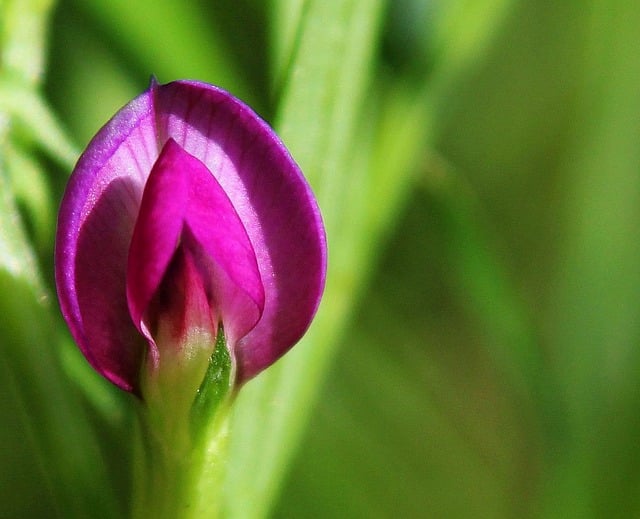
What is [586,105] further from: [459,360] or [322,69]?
[322,69]

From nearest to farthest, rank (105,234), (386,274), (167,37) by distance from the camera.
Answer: (105,234)
(167,37)
(386,274)

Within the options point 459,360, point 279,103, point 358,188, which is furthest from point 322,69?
point 459,360

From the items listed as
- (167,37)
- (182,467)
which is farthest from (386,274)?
(182,467)

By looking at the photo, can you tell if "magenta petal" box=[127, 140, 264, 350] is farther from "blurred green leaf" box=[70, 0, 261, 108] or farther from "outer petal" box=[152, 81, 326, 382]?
"blurred green leaf" box=[70, 0, 261, 108]

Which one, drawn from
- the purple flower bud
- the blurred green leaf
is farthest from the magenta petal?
the blurred green leaf

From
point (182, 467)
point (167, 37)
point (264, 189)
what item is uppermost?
point (167, 37)

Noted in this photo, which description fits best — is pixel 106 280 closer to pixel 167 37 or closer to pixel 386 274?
pixel 167 37

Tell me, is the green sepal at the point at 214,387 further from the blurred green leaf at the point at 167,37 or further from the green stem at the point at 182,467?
the blurred green leaf at the point at 167,37
